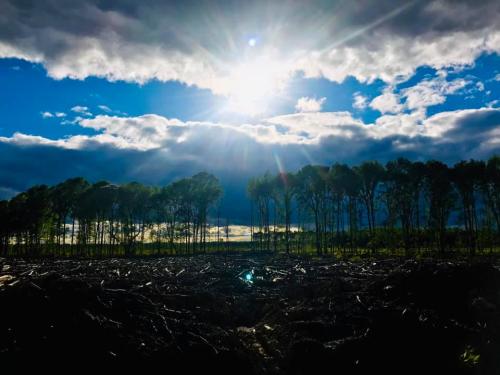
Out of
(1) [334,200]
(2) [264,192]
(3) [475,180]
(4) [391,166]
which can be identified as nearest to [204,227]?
(2) [264,192]

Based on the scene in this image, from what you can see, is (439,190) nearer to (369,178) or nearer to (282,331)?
(369,178)

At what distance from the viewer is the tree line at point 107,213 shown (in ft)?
269

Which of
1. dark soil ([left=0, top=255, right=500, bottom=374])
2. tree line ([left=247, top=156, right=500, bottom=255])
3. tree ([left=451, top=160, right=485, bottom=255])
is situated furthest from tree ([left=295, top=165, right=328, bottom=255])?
dark soil ([left=0, top=255, right=500, bottom=374])

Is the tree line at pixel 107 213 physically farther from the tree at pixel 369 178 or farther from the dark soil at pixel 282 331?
the dark soil at pixel 282 331

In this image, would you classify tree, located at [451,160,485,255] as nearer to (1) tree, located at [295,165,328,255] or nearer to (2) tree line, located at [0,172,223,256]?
(1) tree, located at [295,165,328,255]

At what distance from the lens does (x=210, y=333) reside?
46.2 feet

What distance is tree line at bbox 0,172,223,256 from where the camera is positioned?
81.9 m

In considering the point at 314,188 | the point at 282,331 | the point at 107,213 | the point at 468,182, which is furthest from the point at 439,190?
the point at 107,213

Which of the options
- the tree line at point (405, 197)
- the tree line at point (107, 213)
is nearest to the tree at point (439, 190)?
the tree line at point (405, 197)

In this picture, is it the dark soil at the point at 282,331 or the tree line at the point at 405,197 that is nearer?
the dark soil at the point at 282,331

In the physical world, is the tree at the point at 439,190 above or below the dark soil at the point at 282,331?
above

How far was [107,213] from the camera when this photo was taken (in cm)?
8769

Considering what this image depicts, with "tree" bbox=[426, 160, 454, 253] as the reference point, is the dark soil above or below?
below

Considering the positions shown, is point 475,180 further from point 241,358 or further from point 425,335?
point 241,358
